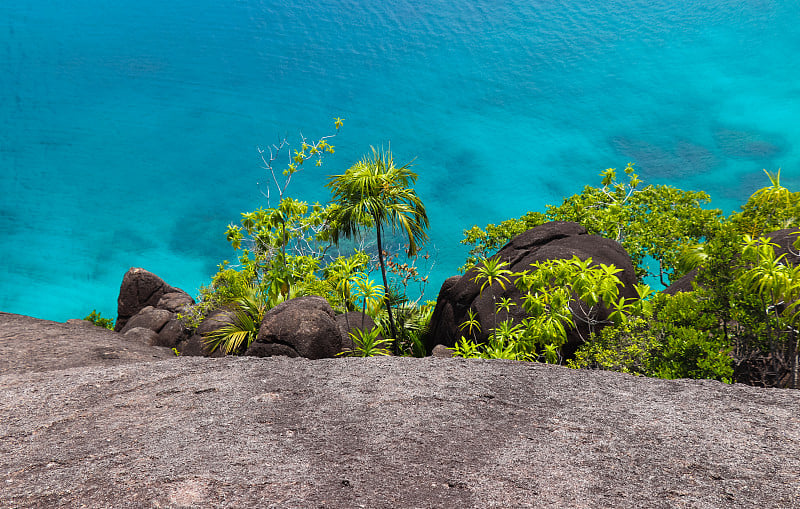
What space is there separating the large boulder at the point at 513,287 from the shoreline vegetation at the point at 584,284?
0.10 m

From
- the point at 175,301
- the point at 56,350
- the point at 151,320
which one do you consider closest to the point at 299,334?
the point at 56,350

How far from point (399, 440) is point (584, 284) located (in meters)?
3.60

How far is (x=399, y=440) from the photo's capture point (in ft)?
12.6

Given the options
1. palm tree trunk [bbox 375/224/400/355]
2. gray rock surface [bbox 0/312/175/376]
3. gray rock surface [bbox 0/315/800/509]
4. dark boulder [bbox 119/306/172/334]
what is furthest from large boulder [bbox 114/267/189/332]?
gray rock surface [bbox 0/315/800/509]

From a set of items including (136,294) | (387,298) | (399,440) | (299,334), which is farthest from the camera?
(136,294)

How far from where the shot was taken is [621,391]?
4.86 m

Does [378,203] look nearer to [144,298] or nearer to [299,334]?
[299,334]

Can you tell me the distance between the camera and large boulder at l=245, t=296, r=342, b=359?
10.0 meters

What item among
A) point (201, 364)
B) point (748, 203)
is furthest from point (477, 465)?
point (748, 203)

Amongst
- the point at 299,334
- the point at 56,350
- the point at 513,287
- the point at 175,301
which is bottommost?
the point at 56,350

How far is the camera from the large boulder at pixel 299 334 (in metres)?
10.0

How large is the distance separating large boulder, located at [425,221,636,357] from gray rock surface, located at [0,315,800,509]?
430 centimetres

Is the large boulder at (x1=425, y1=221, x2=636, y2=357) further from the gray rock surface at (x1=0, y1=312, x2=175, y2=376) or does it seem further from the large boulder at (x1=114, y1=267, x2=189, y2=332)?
the large boulder at (x1=114, y1=267, x2=189, y2=332)

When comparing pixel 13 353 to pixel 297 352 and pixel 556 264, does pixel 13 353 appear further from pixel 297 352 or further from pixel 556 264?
pixel 556 264
